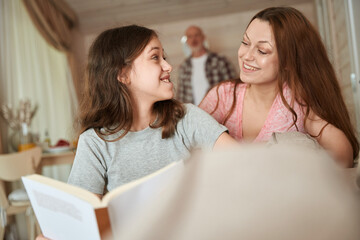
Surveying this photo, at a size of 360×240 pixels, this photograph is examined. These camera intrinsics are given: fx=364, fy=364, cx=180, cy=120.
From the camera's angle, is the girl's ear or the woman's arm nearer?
the woman's arm

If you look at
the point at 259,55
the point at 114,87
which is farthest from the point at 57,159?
the point at 259,55

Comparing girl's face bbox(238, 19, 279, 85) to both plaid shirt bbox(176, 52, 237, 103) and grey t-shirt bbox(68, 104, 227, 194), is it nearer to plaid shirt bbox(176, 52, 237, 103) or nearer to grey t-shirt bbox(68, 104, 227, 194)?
grey t-shirt bbox(68, 104, 227, 194)

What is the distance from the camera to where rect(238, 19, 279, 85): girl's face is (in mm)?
1325

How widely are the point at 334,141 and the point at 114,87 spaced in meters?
0.78

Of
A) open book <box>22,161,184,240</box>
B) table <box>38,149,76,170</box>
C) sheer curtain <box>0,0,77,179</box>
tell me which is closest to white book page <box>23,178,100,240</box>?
open book <box>22,161,184,240</box>

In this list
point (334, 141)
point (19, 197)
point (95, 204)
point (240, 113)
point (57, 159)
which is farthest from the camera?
point (57, 159)

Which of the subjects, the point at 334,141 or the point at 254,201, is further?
the point at 334,141

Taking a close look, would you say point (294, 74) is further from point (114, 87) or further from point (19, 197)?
point (19, 197)

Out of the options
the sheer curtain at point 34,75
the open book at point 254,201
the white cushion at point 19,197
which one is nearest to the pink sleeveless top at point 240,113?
the open book at point 254,201

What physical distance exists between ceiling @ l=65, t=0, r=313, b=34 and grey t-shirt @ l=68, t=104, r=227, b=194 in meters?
3.61

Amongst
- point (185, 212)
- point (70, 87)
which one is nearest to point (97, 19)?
point (70, 87)

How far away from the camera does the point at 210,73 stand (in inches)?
169

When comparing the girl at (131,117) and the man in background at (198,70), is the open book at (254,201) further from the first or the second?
the man in background at (198,70)

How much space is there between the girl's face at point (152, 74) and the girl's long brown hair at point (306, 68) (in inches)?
16.4
